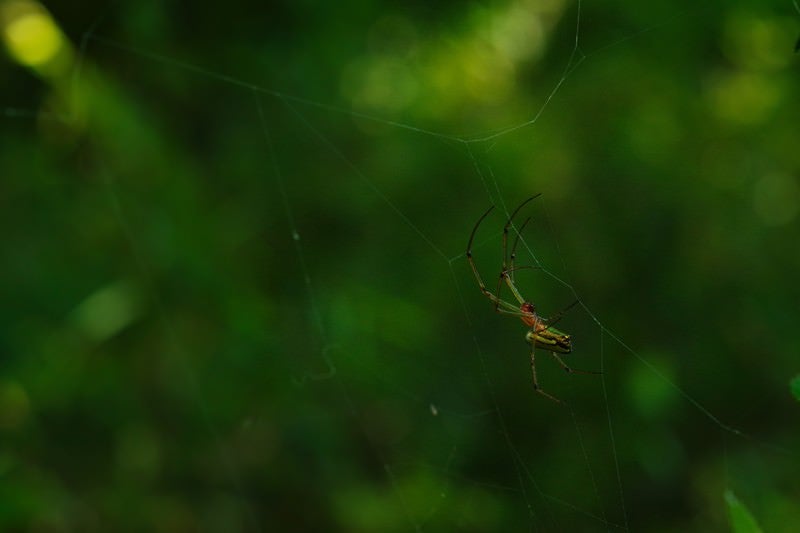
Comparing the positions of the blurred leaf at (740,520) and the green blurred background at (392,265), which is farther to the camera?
the green blurred background at (392,265)

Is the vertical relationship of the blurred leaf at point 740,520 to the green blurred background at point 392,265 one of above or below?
below

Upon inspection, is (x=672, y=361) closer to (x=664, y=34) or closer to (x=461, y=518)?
(x=461, y=518)

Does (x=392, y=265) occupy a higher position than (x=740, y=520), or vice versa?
(x=392, y=265)

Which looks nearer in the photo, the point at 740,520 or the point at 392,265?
the point at 740,520

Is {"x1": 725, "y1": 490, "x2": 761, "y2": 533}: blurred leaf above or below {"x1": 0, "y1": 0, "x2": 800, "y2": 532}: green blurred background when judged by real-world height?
below

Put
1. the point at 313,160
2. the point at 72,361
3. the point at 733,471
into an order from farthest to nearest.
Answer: the point at 313,160, the point at 72,361, the point at 733,471

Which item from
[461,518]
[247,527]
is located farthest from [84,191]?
[461,518]

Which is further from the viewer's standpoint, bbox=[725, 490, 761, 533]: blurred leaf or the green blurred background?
the green blurred background

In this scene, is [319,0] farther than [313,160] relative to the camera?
No
